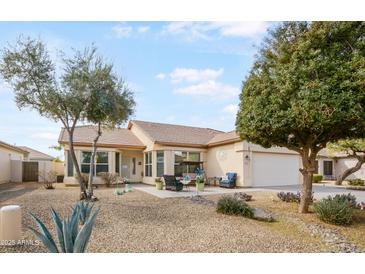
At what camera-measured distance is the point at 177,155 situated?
51.4ft

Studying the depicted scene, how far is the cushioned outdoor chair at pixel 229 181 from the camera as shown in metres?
14.9

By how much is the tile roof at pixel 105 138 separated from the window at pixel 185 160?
2.83 meters

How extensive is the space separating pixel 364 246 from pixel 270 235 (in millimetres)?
1956

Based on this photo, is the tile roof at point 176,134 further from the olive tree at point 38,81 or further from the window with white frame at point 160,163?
the olive tree at point 38,81

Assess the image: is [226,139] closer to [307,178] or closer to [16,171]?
[307,178]

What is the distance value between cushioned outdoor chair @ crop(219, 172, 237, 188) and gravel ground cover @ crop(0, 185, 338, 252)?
20.7ft

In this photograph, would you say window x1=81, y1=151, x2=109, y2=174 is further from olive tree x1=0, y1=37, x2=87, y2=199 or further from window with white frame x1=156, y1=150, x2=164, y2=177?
olive tree x1=0, y1=37, x2=87, y2=199

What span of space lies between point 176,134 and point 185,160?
182 cm

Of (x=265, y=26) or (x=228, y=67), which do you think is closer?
(x=265, y=26)

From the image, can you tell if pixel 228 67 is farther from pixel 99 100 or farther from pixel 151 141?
pixel 151 141

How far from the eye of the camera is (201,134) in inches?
Answer: 710

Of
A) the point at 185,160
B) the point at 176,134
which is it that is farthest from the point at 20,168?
the point at 185,160
